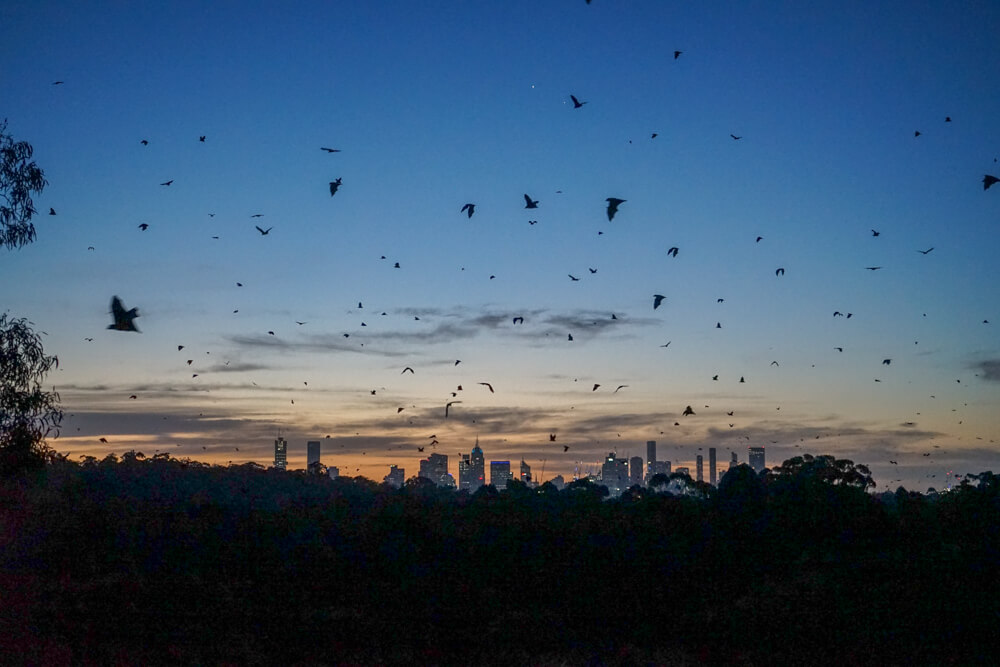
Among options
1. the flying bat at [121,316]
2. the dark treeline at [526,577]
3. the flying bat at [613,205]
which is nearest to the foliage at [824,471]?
the dark treeline at [526,577]

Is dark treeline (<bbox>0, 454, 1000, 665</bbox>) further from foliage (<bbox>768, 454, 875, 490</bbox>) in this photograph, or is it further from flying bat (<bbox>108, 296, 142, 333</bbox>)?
flying bat (<bbox>108, 296, 142, 333</bbox>)

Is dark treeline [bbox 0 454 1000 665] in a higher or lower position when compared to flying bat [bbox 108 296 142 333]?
lower

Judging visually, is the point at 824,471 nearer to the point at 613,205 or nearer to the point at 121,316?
the point at 613,205

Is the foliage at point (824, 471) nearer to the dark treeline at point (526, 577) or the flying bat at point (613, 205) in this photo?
the dark treeline at point (526, 577)

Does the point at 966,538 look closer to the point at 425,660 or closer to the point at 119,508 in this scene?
the point at 425,660

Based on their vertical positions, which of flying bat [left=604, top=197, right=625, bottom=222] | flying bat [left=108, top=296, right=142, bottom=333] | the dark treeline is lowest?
the dark treeline

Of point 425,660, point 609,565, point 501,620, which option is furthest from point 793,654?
point 425,660

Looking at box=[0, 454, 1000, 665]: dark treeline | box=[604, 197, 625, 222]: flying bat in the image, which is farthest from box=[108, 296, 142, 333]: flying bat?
box=[604, 197, 625, 222]: flying bat

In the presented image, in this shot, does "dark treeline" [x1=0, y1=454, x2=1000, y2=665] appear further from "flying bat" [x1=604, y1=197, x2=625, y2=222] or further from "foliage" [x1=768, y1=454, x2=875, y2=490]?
"flying bat" [x1=604, y1=197, x2=625, y2=222]
